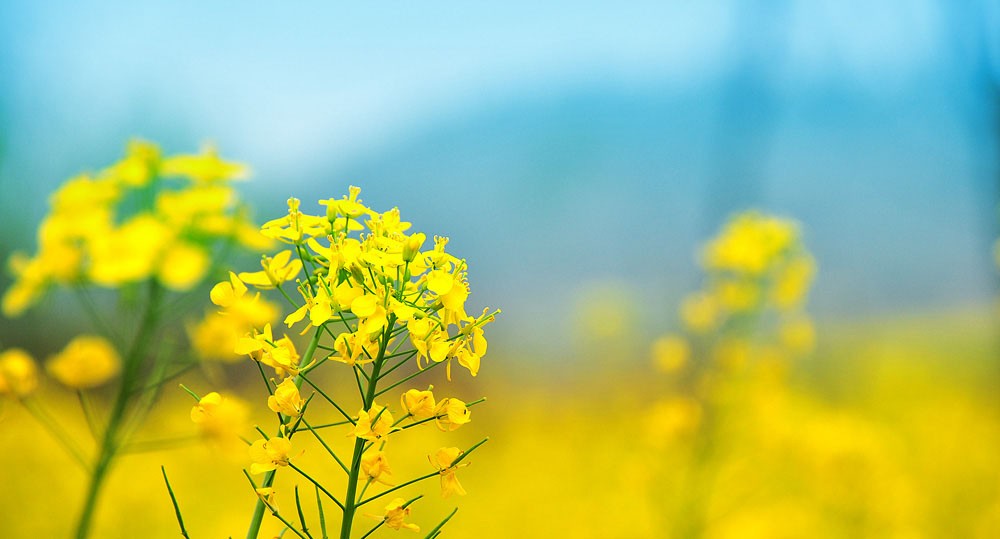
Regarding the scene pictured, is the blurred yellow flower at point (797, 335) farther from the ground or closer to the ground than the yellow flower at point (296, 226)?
farther from the ground

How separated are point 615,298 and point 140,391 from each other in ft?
19.0

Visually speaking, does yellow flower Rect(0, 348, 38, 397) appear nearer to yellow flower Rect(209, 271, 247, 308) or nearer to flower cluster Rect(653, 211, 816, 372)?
yellow flower Rect(209, 271, 247, 308)

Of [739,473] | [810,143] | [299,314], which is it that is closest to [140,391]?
[299,314]

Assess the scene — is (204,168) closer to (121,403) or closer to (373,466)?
(121,403)

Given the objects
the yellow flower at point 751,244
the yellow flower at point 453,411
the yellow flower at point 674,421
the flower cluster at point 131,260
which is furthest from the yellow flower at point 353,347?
the yellow flower at point 751,244

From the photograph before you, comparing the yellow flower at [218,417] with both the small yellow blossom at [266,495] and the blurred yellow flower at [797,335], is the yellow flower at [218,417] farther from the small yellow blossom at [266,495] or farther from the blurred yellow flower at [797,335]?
the blurred yellow flower at [797,335]

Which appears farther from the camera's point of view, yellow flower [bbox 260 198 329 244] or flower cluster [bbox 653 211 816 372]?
flower cluster [bbox 653 211 816 372]

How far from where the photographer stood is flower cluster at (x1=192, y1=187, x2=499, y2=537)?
3.05ft

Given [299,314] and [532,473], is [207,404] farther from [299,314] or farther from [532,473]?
[532,473]

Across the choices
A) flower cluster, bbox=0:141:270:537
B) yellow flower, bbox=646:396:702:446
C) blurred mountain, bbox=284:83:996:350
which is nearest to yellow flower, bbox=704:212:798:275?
yellow flower, bbox=646:396:702:446

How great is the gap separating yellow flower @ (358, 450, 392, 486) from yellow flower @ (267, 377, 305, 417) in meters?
0.10

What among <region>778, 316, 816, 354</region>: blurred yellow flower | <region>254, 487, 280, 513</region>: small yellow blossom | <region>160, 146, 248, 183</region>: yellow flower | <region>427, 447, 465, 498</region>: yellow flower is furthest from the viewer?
<region>778, 316, 816, 354</region>: blurred yellow flower

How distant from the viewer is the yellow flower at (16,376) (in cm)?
146

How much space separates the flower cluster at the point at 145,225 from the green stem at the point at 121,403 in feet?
0.20
